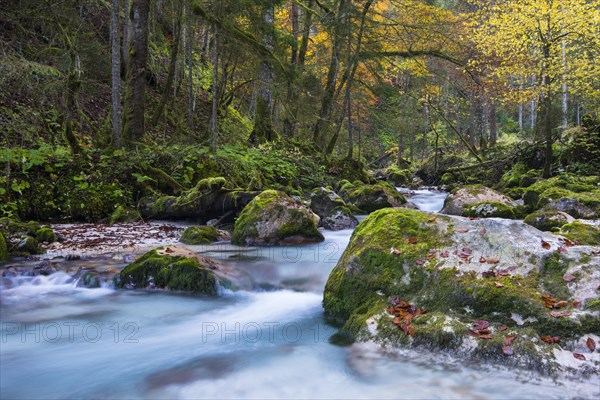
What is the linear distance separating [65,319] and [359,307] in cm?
318

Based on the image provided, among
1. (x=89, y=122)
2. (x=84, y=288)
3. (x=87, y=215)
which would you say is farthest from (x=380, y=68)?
(x=84, y=288)

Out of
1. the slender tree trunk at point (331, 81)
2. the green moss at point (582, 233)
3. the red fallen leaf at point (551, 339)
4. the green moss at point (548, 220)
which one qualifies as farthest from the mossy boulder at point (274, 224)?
the slender tree trunk at point (331, 81)

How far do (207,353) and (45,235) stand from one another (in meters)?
4.68

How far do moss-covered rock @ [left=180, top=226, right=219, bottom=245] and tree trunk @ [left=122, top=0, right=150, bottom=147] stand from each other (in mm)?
4295

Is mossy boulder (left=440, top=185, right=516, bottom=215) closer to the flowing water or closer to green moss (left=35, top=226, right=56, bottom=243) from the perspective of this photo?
the flowing water

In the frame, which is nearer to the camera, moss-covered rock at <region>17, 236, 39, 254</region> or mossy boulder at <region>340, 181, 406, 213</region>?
moss-covered rock at <region>17, 236, 39, 254</region>

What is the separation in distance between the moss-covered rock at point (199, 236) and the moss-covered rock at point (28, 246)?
231cm

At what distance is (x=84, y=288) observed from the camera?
531cm

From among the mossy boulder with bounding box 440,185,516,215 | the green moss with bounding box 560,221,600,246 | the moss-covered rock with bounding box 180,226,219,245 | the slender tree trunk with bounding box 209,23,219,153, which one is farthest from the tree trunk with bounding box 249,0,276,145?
the green moss with bounding box 560,221,600,246

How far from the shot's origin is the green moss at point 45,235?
6.99 m

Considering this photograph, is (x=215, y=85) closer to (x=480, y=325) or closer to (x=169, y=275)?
(x=169, y=275)

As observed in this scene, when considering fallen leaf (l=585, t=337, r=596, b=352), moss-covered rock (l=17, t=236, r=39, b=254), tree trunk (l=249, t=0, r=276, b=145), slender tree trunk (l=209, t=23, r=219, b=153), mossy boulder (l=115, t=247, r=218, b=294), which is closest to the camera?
fallen leaf (l=585, t=337, r=596, b=352)

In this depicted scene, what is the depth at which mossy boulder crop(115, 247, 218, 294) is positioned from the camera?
5.27m

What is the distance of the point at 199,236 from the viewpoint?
7.78m
